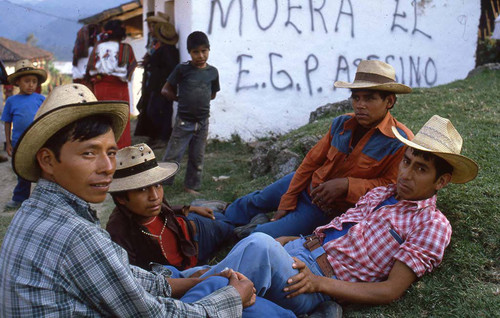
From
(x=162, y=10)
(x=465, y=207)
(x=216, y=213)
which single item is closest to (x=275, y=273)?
(x=465, y=207)

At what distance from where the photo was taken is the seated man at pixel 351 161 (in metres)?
3.32

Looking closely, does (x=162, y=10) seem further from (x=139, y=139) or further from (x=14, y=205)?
(x=14, y=205)

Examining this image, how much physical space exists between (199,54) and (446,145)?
3.50 meters

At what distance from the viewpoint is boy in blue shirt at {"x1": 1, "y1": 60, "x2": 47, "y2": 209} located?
5512mm

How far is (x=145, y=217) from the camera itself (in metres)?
3.07

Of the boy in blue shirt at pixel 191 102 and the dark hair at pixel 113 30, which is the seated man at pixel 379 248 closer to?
the boy in blue shirt at pixel 191 102

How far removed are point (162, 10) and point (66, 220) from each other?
819 cm

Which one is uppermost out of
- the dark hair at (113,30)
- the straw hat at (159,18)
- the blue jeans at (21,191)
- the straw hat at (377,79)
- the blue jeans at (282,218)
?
the straw hat at (159,18)

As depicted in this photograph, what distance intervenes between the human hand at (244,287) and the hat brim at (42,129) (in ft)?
3.18

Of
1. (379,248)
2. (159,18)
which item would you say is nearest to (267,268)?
(379,248)

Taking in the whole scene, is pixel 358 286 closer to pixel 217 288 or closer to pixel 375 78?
pixel 217 288

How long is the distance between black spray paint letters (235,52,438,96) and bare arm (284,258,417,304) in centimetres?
589

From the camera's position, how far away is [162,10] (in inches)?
362

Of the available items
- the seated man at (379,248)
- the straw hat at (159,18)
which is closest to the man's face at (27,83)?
the straw hat at (159,18)
